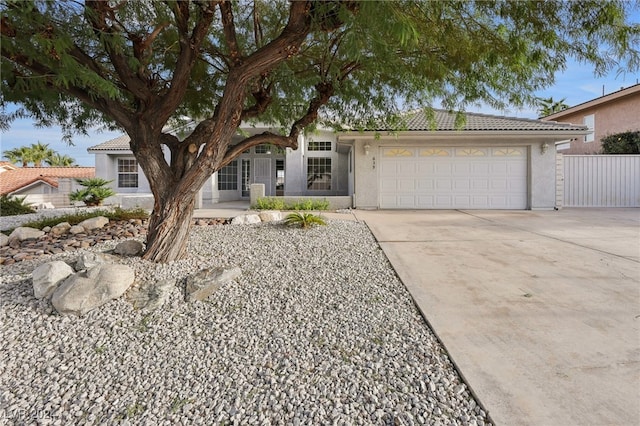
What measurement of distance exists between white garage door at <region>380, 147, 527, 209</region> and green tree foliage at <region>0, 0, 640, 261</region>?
6.44 meters

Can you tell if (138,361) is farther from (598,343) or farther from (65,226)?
(65,226)

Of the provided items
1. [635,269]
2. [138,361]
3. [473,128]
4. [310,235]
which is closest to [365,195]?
[473,128]

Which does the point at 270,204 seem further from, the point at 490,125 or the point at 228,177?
the point at 490,125

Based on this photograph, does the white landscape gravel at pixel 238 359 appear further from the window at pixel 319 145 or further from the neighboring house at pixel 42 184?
the neighboring house at pixel 42 184

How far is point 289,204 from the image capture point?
13.4 metres

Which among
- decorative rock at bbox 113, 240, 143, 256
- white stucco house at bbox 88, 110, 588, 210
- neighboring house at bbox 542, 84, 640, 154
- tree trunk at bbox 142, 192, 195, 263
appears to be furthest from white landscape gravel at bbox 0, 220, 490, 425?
neighboring house at bbox 542, 84, 640, 154

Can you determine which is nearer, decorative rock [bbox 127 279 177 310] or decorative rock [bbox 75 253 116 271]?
decorative rock [bbox 127 279 177 310]

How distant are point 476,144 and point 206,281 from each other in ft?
41.0

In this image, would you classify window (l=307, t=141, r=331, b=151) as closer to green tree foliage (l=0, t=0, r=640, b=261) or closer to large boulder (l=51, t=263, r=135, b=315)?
green tree foliage (l=0, t=0, r=640, b=261)

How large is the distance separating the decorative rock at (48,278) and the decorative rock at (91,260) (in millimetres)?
322

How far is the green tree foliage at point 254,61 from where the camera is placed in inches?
142

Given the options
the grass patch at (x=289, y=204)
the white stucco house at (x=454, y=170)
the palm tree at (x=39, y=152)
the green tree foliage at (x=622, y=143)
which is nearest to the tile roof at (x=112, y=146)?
the white stucco house at (x=454, y=170)

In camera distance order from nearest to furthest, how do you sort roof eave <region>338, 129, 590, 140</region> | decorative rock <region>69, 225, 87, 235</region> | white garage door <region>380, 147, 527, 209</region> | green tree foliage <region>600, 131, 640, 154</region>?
decorative rock <region>69, 225, 87, 235</region> < roof eave <region>338, 129, 590, 140</region> < white garage door <region>380, 147, 527, 209</region> < green tree foliage <region>600, 131, 640, 154</region>

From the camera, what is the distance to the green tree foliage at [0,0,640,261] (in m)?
3.62
